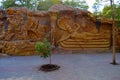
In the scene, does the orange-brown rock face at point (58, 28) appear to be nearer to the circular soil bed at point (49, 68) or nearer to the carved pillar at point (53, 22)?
the carved pillar at point (53, 22)

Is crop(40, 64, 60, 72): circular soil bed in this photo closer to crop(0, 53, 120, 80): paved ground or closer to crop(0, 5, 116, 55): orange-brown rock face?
crop(0, 53, 120, 80): paved ground

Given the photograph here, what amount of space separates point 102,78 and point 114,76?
48 centimetres

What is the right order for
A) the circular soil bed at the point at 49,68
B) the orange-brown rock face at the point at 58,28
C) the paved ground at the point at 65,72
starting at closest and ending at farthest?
the paved ground at the point at 65,72
the circular soil bed at the point at 49,68
the orange-brown rock face at the point at 58,28

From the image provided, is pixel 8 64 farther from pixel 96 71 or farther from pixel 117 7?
pixel 117 7

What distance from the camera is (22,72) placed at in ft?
23.3

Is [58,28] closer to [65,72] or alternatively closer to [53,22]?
[53,22]

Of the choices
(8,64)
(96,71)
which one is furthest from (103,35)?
(8,64)

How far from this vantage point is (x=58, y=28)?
477 inches

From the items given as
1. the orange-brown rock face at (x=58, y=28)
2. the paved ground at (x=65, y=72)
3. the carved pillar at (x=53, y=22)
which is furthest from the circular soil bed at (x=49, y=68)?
the carved pillar at (x=53, y=22)

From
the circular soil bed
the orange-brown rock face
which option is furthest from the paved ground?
the orange-brown rock face

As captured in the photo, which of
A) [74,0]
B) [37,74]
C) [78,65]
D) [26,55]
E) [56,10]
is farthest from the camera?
[74,0]

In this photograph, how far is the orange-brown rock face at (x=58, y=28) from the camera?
11.7 metres

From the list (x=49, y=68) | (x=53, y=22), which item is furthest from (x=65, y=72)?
(x=53, y=22)

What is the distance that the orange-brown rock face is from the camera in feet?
38.4
